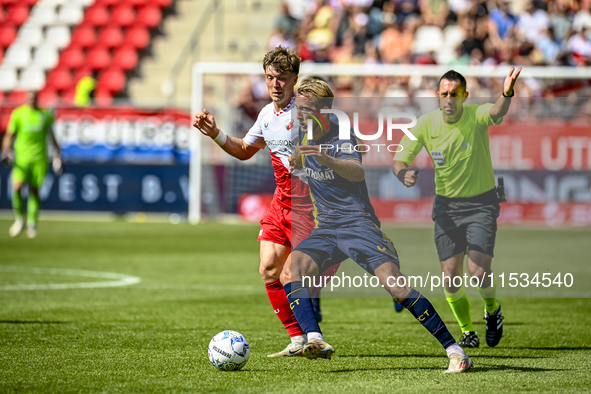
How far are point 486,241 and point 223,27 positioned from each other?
1762cm

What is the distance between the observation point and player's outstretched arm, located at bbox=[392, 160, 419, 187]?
5484mm

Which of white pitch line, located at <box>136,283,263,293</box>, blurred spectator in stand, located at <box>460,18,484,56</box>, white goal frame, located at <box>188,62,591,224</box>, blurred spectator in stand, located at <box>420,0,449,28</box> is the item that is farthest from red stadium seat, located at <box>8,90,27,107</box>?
white pitch line, located at <box>136,283,263,293</box>

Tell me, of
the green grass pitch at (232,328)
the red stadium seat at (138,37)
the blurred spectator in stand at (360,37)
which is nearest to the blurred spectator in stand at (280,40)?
the blurred spectator in stand at (360,37)

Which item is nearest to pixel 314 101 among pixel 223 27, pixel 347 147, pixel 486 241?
pixel 347 147

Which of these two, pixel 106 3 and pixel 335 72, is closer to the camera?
pixel 335 72

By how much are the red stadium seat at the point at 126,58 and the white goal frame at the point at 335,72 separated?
552 centimetres

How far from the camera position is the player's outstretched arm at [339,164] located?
16.1ft

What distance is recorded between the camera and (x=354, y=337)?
634cm

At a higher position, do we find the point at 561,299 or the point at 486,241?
the point at 486,241

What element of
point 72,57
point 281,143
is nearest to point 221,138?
point 281,143

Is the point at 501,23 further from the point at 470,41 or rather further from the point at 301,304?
Result: the point at 301,304

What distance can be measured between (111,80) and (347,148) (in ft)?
58.9

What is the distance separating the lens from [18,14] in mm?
24516

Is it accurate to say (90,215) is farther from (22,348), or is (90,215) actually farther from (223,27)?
Result: (22,348)
